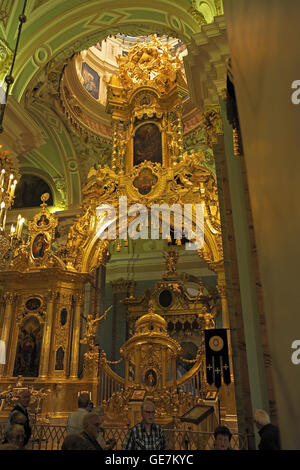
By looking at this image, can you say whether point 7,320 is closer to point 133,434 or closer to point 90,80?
point 133,434

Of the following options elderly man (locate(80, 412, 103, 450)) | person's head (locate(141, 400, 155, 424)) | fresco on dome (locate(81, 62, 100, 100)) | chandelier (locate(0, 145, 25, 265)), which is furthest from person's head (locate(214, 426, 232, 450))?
fresco on dome (locate(81, 62, 100, 100))

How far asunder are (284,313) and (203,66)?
7.32 m

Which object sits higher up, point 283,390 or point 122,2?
point 122,2

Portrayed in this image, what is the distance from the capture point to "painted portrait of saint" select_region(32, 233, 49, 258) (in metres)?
10.8

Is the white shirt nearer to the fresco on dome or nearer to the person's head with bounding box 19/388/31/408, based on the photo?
the person's head with bounding box 19/388/31/408

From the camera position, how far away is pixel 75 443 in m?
2.52

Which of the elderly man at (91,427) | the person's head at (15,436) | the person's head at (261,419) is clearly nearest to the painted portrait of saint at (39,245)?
the person's head at (15,436)

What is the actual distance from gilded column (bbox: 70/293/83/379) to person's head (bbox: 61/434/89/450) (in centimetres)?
751

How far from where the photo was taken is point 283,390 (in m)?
0.76

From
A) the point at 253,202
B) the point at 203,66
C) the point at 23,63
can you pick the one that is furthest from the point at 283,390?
the point at 23,63

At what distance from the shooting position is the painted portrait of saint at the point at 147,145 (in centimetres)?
1213

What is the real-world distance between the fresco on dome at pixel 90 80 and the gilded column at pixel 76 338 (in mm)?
9544

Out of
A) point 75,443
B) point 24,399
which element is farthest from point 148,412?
point 24,399
